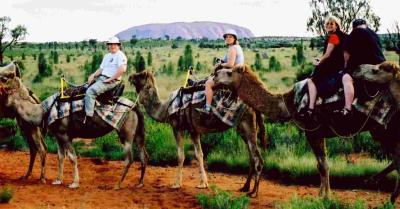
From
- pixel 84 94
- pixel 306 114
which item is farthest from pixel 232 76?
pixel 84 94

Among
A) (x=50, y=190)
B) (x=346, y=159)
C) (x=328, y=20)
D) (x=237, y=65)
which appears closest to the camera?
(x=328, y=20)

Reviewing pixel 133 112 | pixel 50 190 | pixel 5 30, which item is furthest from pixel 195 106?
pixel 5 30

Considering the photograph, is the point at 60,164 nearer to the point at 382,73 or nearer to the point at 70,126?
the point at 70,126

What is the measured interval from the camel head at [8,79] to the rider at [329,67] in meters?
6.44

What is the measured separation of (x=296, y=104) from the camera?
10.7 m

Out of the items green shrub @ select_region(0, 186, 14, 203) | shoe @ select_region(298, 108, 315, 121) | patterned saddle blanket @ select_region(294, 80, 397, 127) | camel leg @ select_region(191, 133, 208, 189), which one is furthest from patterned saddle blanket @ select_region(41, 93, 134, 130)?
patterned saddle blanket @ select_region(294, 80, 397, 127)

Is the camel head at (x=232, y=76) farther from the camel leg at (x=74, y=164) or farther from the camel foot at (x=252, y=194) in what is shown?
the camel leg at (x=74, y=164)

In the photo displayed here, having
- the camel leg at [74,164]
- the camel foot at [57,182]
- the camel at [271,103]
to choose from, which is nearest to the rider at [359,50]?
the camel at [271,103]

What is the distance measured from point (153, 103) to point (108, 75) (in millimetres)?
1128

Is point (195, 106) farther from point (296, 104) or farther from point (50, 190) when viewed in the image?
point (50, 190)

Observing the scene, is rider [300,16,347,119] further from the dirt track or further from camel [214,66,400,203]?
the dirt track

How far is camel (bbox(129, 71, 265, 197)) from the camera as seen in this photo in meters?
11.8

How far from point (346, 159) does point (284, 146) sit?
1.76 m

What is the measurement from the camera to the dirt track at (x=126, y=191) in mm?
11000
